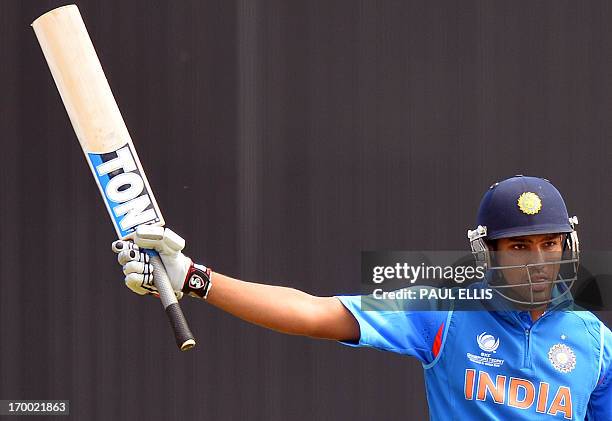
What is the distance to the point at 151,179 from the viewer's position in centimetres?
343

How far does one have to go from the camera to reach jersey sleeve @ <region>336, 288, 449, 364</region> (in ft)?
7.20

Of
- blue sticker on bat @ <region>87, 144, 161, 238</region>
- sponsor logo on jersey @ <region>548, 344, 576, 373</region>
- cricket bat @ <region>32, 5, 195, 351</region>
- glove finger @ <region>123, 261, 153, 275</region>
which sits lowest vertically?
sponsor logo on jersey @ <region>548, 344, 576, 373</region>

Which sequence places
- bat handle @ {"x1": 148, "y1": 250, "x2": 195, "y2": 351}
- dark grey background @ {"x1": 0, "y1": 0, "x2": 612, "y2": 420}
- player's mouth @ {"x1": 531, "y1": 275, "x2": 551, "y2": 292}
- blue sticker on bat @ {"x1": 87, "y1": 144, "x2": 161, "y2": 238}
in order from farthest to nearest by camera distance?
dark grey background @ {"x1": 0, "y1": 0, "x2": 612, "y2": 420}, blue sticker on bat @ {"x1": 87, "y1": 144, "x2": 161, "y2": 238}, player's mouth @ {"x1": 531, "y1": 275, "x2": 551, "y2": 292}, bat handle @ {"x1": 148, "y1": 250, "x2": 195, "y2": 351}

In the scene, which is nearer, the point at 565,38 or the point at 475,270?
the point at 475,270

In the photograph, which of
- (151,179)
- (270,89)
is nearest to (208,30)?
(270,89)

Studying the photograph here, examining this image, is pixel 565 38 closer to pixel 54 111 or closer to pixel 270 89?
pixel 270 89

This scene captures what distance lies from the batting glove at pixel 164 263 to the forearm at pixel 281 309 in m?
0.03

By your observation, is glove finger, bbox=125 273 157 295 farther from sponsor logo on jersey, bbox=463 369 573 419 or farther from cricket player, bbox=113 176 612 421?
sponsor logo on jersey, bbox=463 369 573 419

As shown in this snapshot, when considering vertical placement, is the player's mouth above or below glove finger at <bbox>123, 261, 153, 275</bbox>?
below

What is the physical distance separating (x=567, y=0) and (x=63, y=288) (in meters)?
1.94

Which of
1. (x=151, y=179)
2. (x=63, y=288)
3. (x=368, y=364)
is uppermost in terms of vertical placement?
(x=151, y=179)

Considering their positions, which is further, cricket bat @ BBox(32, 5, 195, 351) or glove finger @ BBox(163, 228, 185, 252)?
cricket bat @ BBox(32, 5, 195, 351)

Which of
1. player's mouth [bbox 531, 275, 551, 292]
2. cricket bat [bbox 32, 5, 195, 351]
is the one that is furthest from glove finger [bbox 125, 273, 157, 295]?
player's mouth [bbox 531, 275, 551, 292]

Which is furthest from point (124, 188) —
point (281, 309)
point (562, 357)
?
point (562, 357)
